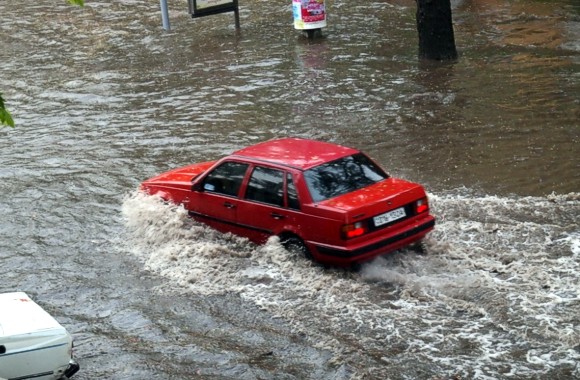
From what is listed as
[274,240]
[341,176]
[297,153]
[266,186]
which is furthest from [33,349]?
[297,153]

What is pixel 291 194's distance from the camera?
11117mm

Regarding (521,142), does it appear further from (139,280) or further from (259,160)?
(139,280)

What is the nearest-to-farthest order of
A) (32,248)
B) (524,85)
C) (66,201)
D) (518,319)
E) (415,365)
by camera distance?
(415,365) < (518,319) < (32,248) < (66,201) < (524,85)

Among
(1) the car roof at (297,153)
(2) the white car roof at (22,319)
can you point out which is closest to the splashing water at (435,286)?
(1) the car roof at (297,153)

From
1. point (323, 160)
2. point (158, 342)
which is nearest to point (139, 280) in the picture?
point (158, 342)

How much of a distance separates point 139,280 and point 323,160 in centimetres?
265

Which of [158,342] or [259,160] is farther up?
[259,160]

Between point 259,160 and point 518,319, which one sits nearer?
point 518,319

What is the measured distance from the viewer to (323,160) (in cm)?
1154

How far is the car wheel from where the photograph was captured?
1106 cm

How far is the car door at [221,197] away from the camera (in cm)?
1185

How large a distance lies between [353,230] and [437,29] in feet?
39.1

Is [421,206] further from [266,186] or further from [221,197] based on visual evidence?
[221,197]

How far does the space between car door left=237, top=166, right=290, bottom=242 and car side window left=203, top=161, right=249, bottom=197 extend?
196 millimetres
